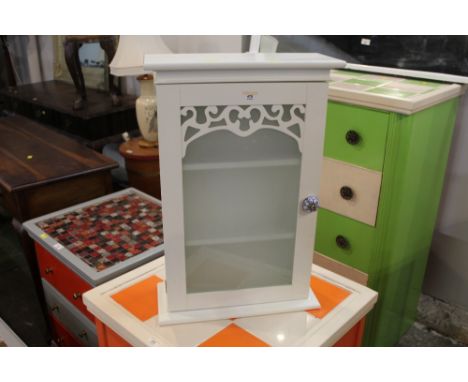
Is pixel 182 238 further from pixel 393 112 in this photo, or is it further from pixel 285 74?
pixel 393 112

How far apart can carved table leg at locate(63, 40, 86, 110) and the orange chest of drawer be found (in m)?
1.31

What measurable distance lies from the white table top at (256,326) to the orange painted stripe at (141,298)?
13 mm

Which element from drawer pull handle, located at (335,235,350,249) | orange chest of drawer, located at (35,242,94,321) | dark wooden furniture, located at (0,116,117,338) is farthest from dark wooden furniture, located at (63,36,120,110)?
drawer pull handle, located at (335,235,350,249)

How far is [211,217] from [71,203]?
4.08 feet

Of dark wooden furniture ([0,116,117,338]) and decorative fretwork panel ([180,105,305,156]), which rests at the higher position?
decorative fretwork panel ([180,105,305,156])

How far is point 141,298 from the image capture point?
1.12 m

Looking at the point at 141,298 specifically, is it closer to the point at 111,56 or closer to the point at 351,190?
the point at 351,190

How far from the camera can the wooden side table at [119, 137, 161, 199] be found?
236 cm

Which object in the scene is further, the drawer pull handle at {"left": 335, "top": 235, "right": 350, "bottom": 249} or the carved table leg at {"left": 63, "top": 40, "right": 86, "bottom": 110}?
the carved table leg at {"left": 63, "top": 40, "right": 86, "bottom": 110}

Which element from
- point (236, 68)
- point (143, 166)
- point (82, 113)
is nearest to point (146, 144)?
point (143, 166)

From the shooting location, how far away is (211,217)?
1006mm

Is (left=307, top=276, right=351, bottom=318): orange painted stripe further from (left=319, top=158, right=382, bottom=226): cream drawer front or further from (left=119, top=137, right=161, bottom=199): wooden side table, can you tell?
(left=119, top=137, right=161, bottom=199): wooden side table

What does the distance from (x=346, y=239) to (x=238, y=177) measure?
0.88m

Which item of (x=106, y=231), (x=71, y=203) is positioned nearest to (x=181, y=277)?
(x=106, y=231)
